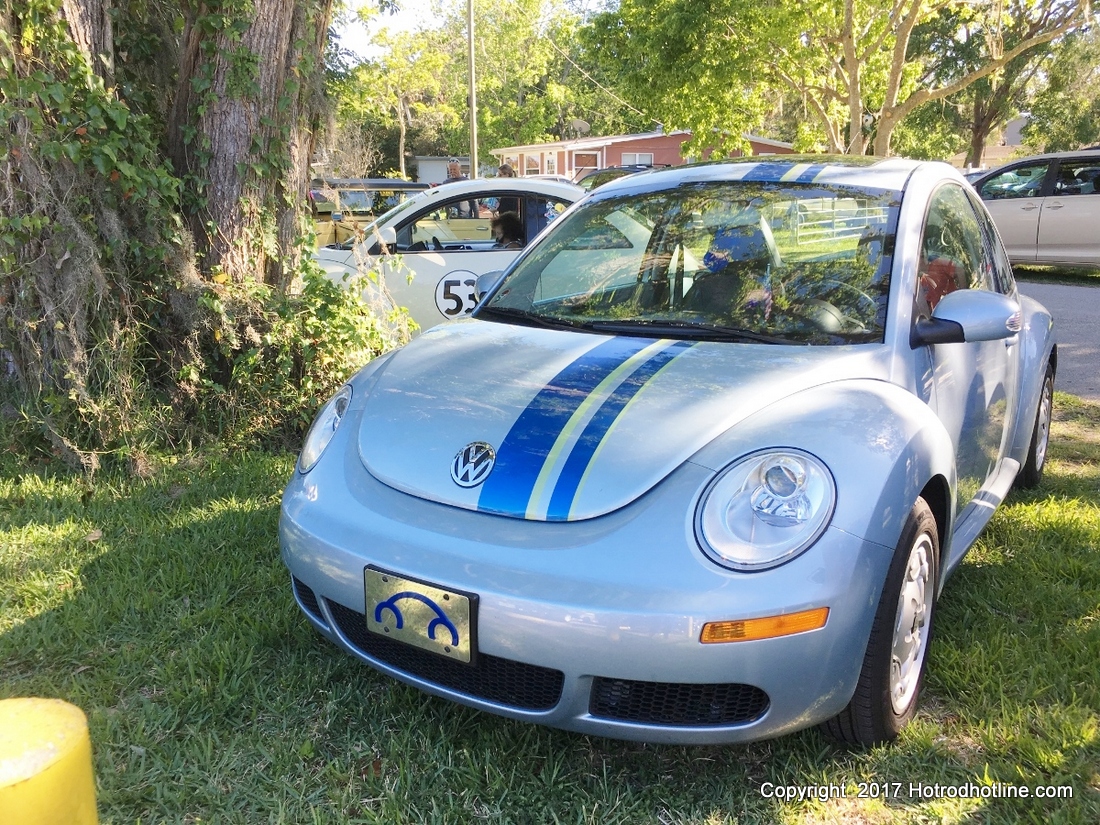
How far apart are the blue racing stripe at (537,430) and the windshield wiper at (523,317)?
37 cm

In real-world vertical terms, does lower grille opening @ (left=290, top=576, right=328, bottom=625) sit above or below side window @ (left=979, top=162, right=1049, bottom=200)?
below

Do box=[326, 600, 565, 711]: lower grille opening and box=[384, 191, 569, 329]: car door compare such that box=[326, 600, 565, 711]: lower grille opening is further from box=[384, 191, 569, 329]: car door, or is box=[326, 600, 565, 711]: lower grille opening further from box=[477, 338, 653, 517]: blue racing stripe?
box=[384, 191, 569, 329]: car door

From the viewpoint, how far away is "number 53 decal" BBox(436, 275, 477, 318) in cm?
667

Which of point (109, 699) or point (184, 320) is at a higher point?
point (184, 320)

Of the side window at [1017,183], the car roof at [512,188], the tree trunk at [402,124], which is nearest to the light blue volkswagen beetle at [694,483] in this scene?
the car roof at [512,188]

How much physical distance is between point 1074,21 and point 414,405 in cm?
1581

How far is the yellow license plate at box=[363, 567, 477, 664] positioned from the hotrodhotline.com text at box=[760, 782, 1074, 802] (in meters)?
0.86

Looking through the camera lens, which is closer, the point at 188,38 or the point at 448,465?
the point at 448,465

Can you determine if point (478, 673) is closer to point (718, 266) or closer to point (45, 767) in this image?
point (45, 767)

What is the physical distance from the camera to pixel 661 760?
237cm

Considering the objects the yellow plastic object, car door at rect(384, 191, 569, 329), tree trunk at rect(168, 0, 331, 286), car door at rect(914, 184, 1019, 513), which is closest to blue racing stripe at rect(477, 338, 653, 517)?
car door at rect(914, 184, 1019, 513)

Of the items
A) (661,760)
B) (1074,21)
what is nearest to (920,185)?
A: (661,760)

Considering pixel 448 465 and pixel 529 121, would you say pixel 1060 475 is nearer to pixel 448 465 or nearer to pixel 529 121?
Result: pixel 448 465

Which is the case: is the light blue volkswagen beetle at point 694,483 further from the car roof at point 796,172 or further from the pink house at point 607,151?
the pink house at point 607,151
